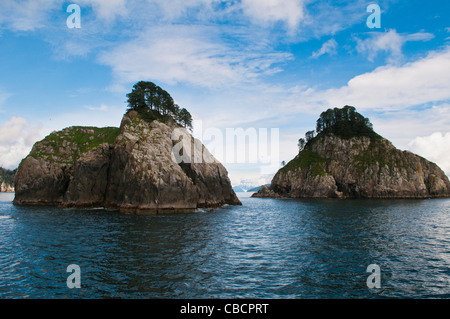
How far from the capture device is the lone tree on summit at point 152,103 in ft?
295

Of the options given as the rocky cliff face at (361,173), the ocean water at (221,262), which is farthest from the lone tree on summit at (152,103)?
the rocky cliff face at (361,173)

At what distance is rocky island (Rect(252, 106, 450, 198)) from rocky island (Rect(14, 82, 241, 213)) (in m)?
78.4

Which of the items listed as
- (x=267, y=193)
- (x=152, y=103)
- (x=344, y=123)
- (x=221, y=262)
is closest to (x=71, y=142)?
(x=152, y=103)

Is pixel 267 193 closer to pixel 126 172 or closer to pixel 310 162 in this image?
pixel 310 162

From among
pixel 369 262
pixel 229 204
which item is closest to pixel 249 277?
pixel 369 262

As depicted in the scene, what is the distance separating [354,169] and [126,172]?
13247cm

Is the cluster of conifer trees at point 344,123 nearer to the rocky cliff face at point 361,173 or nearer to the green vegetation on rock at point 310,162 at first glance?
the rocky cliff face at point 361,173

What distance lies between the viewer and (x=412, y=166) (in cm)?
14800

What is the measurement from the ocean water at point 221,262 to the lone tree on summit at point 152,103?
187 feet

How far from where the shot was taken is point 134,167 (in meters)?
65.4

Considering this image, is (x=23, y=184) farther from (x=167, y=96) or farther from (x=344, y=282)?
(x=344, y=282)

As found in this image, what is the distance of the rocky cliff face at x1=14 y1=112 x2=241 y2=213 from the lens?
64.1 meters

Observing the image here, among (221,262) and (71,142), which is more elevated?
(71,142)

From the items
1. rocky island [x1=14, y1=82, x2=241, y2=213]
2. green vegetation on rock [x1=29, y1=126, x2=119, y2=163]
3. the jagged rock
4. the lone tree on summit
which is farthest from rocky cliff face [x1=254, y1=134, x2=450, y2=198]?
green vegetation on rock [x1=29, y1=126, x2=119, y2=163]
